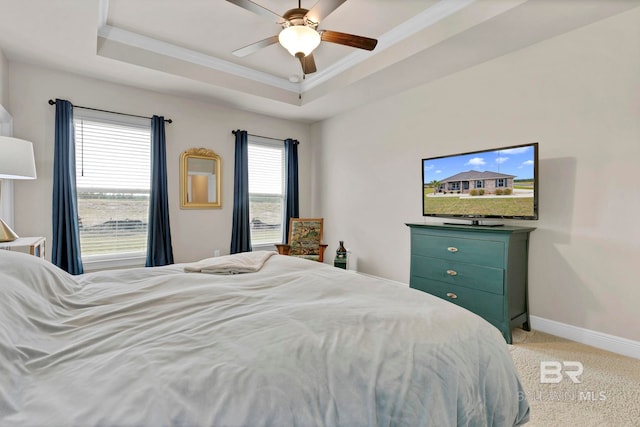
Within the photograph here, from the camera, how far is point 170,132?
4133 mm

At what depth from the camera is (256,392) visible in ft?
2.54

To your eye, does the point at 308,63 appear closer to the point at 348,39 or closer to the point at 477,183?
the point at 348,39

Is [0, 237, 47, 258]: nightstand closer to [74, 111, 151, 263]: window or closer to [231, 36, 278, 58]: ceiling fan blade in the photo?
[74, 111, 151, 263]: window

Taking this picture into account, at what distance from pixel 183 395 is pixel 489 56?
371 cm

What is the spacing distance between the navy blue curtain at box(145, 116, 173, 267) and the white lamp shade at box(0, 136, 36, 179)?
1.40m

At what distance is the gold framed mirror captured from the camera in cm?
423

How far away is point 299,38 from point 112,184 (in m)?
2.96

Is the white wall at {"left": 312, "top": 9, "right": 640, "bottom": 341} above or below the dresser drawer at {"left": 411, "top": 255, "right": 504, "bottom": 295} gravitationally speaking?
above

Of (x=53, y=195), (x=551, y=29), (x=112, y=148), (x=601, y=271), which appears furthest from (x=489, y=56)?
(x=53, y=195)

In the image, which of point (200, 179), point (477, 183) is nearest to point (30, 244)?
point (200, 179)

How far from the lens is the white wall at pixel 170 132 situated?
329 cm

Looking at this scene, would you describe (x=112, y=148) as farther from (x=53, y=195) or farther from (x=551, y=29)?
(x=551, y=29)

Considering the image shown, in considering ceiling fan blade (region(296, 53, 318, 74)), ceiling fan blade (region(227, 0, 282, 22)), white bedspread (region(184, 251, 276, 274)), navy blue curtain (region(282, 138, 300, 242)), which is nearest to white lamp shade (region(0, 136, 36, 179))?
white bedspread (region(184, 251, 276, 274))

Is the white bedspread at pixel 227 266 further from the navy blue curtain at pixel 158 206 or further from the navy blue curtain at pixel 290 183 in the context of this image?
the navy blue curtain at pixel 290 183
